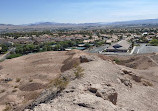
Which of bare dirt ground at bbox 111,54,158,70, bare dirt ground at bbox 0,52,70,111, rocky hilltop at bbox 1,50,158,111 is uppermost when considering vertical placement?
rocky hilltop at bbox 1,50,158,111

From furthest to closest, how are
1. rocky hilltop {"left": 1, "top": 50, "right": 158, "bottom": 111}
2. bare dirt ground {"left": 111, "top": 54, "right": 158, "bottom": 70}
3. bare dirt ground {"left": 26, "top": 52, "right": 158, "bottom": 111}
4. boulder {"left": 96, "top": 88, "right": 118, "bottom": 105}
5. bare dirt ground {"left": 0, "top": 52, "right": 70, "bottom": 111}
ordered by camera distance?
1. bare dirt ground {"left": 111, "top": 54, "right": 158, "bottom": 70}
2. bare dirt ground {"left": 0, "top": 52, "right": 70, "bottom": 111}
3. boulder {"left": 96, "top": 88, "right": 118, "bottom": 105}
4. rocky hilltop {"left": 1, "top": 50, "right": 158, "bottom": 111}
5. bare dirt ground {"left": 26, "top": 52, "right": 158, "bottom": 111}

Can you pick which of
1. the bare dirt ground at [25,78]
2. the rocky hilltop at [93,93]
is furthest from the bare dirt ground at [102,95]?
the bare dirt ground at [25,78]

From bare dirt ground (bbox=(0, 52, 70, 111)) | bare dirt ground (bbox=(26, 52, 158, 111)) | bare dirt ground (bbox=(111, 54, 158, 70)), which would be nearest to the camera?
bare dirt ground (bbox=(26, 52, 158, 111))

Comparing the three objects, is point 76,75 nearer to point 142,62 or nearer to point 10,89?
point 10,89

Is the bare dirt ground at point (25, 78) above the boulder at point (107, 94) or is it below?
below

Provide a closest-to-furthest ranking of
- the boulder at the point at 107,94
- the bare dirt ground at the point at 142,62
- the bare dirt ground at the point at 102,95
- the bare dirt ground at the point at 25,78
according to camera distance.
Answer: the bare dirt ground at the point at 102,95 < the boulder at the point at 107,94 < the bare dirt ground at the point at 25,78 < the bare dirt ground at the point at 142,62

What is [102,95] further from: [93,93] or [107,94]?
[93,93]

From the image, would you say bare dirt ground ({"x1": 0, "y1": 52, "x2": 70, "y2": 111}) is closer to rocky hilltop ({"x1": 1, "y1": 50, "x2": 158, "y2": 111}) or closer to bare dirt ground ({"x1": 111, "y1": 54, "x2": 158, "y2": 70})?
rocky hilltop ({"x1": 1, "y1": 50, "x2": 158, "y2": 111})

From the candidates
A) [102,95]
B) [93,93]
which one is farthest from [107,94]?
[93,93]

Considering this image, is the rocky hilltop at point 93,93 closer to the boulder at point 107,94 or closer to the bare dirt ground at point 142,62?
the boulder at point 107,94

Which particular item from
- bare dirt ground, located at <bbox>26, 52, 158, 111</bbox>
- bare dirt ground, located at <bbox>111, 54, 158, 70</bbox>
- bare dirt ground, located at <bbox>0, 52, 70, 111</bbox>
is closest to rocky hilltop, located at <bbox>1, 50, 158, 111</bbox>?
bare dirt ground, located at <bbox>26, 52, 158, 111</bbox>
